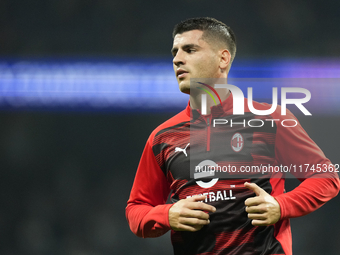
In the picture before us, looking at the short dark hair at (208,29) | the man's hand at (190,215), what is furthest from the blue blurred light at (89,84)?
the man's hand at (190,215)

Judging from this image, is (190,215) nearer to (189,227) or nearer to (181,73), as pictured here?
(189,227)

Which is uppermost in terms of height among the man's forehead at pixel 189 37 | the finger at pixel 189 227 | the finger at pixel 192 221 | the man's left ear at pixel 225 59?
the man's forehead at pixel 189 37

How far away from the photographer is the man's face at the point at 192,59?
44.8 inches

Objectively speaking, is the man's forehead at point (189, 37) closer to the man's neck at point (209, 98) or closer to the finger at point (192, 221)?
the man's neck at point (209, 98)

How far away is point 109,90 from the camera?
236cm

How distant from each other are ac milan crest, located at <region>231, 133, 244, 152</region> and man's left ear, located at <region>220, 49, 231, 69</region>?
28 centimetres

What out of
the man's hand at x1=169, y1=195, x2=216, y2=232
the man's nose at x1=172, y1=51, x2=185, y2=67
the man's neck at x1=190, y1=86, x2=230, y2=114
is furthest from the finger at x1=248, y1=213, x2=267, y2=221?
the man's nose at x1=172, y1=51, x2=185, y2=67

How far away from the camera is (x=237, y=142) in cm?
108

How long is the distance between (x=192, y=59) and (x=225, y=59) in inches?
6.1

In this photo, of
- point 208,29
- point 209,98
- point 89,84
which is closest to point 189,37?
point 208,29

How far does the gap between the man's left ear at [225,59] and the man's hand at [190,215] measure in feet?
1.70

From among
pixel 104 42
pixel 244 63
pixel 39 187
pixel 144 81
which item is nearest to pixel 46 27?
pixel 104 42

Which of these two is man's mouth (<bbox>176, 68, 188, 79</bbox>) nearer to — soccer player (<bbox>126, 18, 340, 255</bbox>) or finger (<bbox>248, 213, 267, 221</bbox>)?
soccer player (<bbox>126, 18, 340, 255</bbox>)

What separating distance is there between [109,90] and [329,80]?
4.58ft
